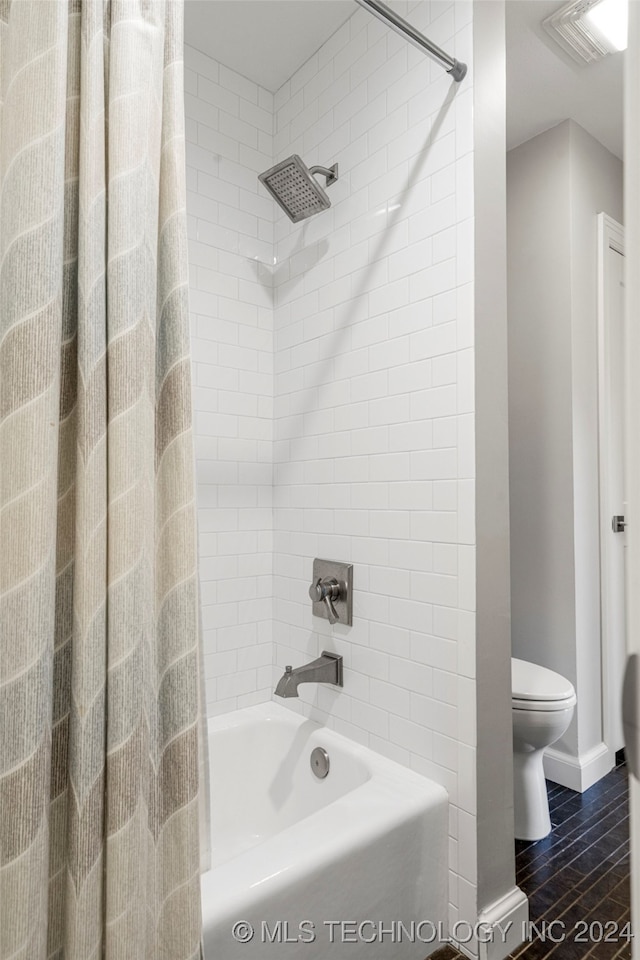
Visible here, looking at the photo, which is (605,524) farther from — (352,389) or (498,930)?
(498,930)

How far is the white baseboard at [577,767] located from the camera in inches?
85.4

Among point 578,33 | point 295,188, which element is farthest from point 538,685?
point 578,33

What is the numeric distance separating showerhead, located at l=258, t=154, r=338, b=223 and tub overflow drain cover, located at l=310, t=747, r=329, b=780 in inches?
64.9

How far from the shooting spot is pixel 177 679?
0.87 metres

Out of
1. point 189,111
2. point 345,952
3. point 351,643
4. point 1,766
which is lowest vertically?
point 345,952

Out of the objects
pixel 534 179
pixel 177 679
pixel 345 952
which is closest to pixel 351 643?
pixel 345 952

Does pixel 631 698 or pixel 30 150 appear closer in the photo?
pixel 631 698

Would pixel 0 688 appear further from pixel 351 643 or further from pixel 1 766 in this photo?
pixel 351 643

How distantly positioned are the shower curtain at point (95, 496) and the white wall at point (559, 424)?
6.00 ft

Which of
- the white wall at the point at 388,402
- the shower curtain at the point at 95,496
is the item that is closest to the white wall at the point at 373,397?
the white wall at the point at 388,402

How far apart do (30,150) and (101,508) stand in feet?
1.63

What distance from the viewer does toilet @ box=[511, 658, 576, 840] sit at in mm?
1751

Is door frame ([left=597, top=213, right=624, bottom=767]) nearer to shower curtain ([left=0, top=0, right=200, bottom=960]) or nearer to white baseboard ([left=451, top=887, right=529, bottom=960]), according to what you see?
white baseboard ([left=451, top=887, right=529, bottom=960])

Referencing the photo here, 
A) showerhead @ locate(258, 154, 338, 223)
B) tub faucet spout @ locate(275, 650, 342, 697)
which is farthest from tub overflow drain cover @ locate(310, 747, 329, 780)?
showerhead @ locate(258, 154, 338, 223)
